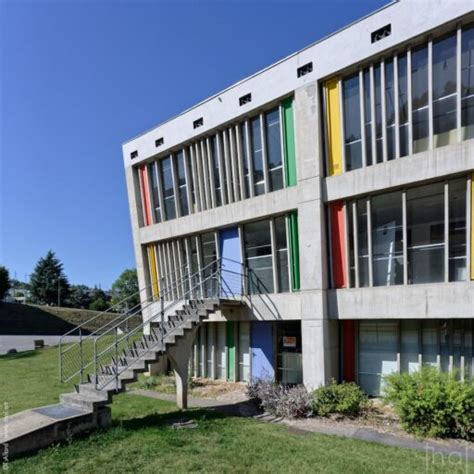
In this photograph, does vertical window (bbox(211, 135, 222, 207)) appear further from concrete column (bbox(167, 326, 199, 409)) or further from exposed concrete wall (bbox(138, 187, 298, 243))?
concrete column (bbox(167, 326, 199, 409))

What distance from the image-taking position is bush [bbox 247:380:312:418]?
10.2m

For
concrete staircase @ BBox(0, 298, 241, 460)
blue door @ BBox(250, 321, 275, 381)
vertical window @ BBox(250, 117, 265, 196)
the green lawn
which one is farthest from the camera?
blue door @ BBox(250, 321, 275, 381)

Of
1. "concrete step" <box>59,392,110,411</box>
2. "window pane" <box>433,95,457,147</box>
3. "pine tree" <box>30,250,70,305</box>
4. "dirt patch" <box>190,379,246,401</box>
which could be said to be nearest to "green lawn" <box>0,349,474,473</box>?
"concrete step" <box>59,392,110,411</box>

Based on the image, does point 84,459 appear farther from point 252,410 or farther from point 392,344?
point 392,344

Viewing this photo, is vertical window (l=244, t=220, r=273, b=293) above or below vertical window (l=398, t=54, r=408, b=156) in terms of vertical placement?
below

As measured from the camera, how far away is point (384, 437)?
855cm

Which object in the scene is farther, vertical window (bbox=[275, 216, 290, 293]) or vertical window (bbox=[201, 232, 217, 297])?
vertical window (bbox=[201, 232, 217, 297])

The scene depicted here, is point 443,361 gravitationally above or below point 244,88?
below

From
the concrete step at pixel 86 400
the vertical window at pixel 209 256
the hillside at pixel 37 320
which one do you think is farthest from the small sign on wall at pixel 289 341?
the hillside at pixel 37 320

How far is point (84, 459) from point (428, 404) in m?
6.58

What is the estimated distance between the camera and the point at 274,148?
525 inches

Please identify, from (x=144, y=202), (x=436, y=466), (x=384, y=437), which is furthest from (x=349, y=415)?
(x=144, y=202)

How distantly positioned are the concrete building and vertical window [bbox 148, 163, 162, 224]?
6.39 feet

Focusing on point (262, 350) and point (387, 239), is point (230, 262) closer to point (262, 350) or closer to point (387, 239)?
point (262, 350)
